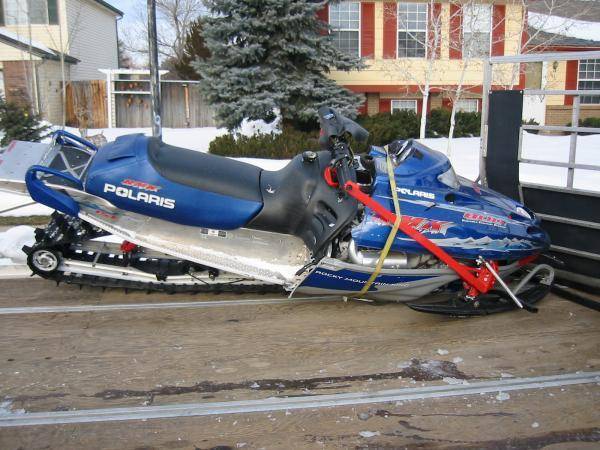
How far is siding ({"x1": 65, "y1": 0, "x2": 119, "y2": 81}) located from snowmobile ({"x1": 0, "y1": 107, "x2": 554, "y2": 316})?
23.4m

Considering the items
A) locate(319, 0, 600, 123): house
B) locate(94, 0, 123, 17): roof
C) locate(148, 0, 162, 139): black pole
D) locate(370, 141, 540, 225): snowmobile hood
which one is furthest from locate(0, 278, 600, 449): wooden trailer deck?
locate(94, 0, 123, 17): roof

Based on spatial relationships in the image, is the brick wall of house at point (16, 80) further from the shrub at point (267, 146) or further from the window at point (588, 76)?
the window at point (588, 76)

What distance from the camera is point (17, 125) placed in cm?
1529

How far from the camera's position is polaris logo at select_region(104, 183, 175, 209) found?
497cm

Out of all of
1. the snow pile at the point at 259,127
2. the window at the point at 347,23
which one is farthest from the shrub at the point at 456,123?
the snow pile at the point at 259,127

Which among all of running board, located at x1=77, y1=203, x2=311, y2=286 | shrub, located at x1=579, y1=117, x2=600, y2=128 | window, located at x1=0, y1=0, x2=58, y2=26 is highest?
window, located at x1=0, y1=0, x2=58, y2=26

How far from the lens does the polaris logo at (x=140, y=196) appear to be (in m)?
4.97

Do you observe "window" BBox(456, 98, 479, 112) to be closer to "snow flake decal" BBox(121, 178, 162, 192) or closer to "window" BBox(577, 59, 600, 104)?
"window" BBox(577, 59, 600, 104)

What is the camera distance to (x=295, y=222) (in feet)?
16.7

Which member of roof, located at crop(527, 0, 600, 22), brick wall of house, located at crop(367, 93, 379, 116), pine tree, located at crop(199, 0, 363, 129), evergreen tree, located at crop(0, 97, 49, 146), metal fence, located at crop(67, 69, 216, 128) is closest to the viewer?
pine tree, located at crop(199, 0, 363, 129)

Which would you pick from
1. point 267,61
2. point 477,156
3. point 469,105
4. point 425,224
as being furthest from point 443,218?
point 469,105

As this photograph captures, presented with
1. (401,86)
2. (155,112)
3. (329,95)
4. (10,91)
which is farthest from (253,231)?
(10,91)

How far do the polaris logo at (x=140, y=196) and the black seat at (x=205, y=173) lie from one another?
0.18 meters

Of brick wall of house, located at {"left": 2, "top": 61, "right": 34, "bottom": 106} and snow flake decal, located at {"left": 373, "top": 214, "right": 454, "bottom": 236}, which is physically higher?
brick wall of house, located at {"left": 2, "top": 61, "right": 34, "bottom": 106}
